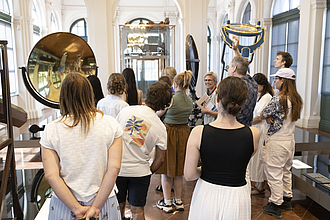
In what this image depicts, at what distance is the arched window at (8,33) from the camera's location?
920cm

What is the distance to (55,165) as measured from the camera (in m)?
1.70

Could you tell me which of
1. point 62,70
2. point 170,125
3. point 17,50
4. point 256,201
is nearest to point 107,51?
point 17,50

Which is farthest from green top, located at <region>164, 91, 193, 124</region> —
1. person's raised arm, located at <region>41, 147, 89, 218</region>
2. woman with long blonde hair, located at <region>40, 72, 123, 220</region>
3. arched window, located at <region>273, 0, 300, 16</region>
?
arched window, located at <region>273, 0, 300, 16</region>

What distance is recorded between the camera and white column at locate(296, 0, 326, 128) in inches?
300

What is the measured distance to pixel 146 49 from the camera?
11953 millimetres

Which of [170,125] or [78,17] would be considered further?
[78,17]

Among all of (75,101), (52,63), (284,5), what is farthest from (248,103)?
(284,5)

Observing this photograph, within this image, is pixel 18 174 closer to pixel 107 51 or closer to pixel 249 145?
pixel 249 145

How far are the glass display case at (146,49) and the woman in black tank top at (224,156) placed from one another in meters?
9.59

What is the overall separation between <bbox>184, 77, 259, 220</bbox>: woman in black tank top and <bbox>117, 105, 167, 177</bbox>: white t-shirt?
1.86ft

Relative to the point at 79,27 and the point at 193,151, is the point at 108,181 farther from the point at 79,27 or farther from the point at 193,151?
the point at 79,27

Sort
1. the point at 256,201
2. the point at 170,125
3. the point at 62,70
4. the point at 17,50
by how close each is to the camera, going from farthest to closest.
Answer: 1. the point at 17,50
2. the point at 62,70
3. the point at 256,201
4. the point at 170,125

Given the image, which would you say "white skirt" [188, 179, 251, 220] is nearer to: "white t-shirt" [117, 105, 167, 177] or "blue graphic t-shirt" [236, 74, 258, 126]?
"white t-shirt" [117, 105, 167, 177]

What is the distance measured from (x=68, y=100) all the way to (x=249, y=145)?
1154 millimetres
